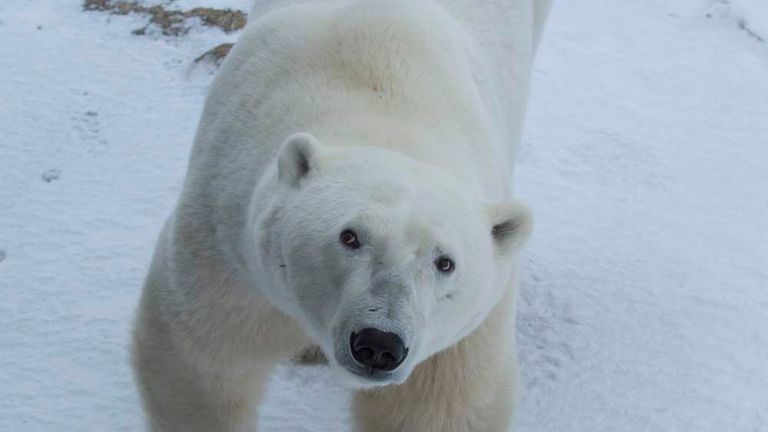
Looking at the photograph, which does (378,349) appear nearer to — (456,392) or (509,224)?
(509,224)

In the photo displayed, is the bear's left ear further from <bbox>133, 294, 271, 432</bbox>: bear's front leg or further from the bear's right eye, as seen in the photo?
<bbox>133, 294, 271, 432</bbox>: bear's front leg

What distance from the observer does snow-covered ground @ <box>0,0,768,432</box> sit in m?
3.78

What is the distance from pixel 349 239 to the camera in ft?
6.69

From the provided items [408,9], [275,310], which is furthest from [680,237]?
[275,310]

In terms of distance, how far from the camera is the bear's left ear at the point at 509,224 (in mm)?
2293

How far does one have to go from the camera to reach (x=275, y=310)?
2.62m

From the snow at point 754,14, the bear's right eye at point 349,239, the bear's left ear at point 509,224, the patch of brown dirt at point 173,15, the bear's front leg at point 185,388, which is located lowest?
the snow at point 754,14

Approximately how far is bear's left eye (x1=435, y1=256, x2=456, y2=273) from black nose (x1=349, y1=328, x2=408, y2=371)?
0.21m

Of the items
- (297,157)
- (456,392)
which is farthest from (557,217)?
(297,157)

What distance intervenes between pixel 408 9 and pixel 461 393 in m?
1.05

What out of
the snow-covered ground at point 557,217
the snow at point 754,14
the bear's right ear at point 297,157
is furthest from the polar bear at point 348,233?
the snow at point 754,14

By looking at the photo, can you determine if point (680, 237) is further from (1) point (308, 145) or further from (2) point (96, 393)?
(1) point (308, 145)

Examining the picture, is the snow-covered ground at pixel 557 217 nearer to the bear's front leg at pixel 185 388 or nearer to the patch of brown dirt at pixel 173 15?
the patch of brown dirt at pixel 173 15

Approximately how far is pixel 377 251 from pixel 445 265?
0.15 m
